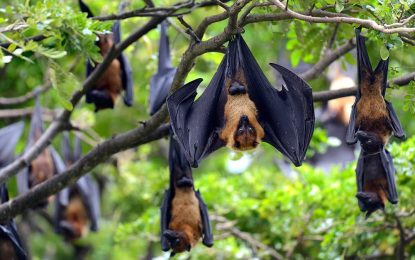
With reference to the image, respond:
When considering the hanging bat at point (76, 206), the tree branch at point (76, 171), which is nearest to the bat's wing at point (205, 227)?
the tree branch at point (76, 171)

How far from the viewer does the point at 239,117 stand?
6066mm

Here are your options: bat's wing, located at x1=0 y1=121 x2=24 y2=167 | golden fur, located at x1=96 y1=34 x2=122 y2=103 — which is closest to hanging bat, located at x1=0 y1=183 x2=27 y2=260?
golden fur, located at x1=96 y1=34 x2=122 y2=103

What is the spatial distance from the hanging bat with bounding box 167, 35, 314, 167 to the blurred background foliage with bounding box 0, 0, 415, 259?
0.56 meters

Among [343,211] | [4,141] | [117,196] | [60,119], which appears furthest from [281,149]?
[117,196]

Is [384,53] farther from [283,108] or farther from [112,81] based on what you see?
[112,81]

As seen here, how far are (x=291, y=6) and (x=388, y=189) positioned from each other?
7.02 ft

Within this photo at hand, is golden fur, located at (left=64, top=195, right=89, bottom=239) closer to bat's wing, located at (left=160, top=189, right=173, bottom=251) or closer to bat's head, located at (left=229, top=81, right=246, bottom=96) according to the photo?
bat's wing, located at (left=160, top=189, right=173, bottom=251)

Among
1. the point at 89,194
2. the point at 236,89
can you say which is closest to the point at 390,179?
the point at 236,89

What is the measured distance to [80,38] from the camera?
21.4 feet

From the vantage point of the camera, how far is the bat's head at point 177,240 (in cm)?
744

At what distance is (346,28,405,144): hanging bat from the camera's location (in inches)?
248

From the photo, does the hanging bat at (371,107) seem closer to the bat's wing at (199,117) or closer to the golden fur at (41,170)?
the bat's wing at (199,117)

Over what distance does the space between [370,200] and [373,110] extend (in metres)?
1.06

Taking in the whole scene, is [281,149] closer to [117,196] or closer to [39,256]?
[117,196]
